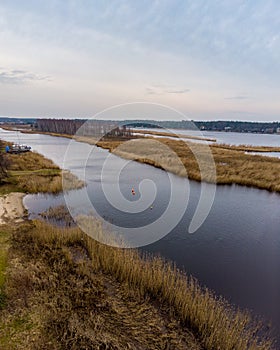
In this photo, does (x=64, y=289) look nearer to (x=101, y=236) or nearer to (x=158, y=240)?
(x=101, y=236)

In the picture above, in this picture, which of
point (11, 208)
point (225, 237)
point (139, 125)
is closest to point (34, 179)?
point (11, 208)

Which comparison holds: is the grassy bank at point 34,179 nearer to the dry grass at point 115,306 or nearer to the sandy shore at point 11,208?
the sandy shore at point 11,208

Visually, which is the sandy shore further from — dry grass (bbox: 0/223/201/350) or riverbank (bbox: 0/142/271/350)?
dry grass (bbox: 0/223/201/350)

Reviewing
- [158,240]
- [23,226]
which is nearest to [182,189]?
[158,240]

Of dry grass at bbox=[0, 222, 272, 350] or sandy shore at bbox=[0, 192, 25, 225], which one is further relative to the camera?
sandy shore at bbox=[0, 192, 25, 225]

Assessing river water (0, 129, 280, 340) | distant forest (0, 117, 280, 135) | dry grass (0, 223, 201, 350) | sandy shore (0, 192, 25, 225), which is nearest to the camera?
dry grass (0, 223, 201, 350)

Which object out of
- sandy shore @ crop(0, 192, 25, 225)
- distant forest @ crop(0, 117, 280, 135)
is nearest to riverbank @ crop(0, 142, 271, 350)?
sandy shore @ crop(0, 192, 25, 225)
